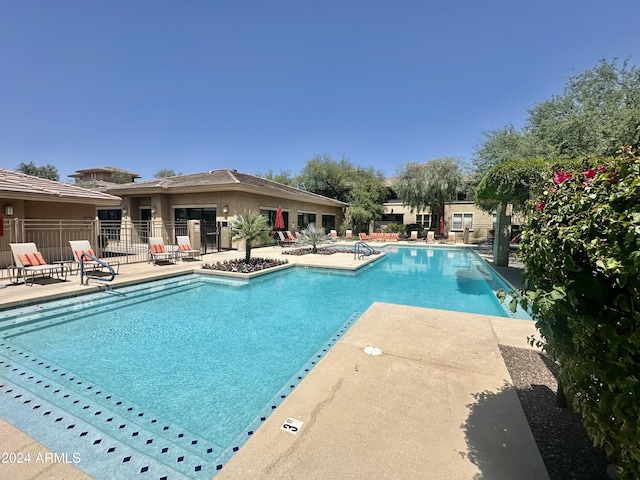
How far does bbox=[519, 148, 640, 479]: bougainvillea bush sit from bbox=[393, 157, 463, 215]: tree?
997 inches

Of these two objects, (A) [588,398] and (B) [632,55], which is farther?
(B) [632,55]

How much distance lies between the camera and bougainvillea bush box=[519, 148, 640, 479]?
4.04 ft

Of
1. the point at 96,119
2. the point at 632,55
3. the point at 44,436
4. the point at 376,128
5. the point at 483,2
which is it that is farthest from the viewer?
the point at 96,119

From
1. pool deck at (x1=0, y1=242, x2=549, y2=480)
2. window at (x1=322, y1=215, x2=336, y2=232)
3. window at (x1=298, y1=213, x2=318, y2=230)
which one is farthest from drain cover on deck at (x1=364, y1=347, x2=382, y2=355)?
window at (x1=322, y1=215, x2=336, y2=232)

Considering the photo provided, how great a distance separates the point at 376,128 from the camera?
1056 inches

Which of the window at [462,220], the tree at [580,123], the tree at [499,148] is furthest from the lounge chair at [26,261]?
the window at [462,220]

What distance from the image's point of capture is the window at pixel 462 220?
97.7ft

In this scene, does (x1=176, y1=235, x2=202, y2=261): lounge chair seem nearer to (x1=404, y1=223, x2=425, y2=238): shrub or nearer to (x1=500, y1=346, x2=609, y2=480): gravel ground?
(x1=500, y1=346, x2=609, y2=480): gravel ground

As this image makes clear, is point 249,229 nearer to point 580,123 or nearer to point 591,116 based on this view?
point 580,123

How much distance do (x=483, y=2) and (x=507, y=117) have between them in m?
12.8

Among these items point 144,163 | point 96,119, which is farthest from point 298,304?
point 144,163

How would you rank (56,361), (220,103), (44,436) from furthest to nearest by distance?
1. (220,103)
2. (56,361)
3. (44,436)

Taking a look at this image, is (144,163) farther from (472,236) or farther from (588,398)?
(588,398)

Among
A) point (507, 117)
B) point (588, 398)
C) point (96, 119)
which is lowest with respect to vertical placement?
point (588, 398)
